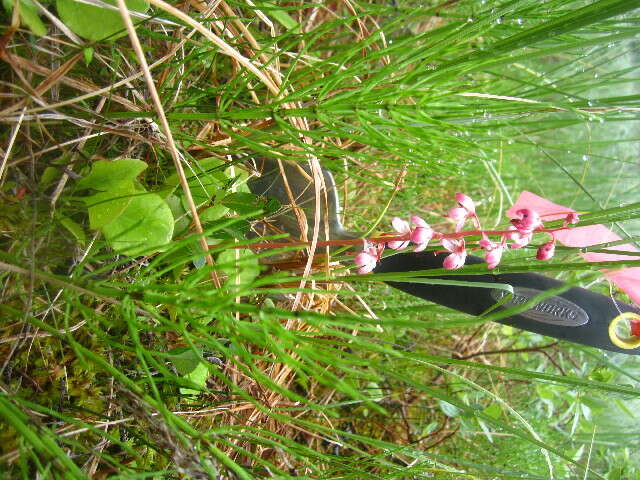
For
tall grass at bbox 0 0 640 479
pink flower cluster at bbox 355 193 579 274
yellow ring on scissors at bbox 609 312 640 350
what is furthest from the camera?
yellow ring on scissors at bbox 609 312 640 350

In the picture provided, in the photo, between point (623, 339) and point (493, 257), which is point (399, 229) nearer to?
point (493, 257)

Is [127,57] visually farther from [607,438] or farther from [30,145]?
[607,438]

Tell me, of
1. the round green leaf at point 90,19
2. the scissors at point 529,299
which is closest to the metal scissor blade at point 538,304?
the scissors at point 529,299

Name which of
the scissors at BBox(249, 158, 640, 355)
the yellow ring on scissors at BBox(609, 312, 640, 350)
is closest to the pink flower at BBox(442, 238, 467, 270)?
the scissors at BBox(249, 158, 640, 355)

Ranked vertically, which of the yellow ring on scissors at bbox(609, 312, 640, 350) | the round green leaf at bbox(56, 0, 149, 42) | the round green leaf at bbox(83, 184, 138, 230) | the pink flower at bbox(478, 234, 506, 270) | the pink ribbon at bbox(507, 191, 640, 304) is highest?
the round green leaf at bbox(56, 0, 149, 42)

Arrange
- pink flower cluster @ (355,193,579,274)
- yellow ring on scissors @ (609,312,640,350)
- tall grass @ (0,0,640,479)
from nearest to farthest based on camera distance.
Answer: tall grass @ (0,0,640,479) → pink flower cluster @ (355,193,579,274) → yellow ring on scissors @ (609,312,640,350)

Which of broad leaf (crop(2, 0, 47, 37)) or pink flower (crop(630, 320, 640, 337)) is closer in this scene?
broad leaf (crop(2, 0, 47, 37))

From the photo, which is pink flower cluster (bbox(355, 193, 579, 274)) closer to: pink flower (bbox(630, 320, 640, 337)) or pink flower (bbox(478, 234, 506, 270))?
pink flower (bbox(478, 234, 506, 270))
